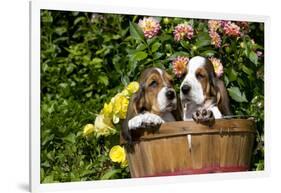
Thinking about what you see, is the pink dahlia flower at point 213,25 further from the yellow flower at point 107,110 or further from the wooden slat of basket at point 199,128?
the yellow flower at point 107,110

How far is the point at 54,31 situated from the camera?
11.3ft

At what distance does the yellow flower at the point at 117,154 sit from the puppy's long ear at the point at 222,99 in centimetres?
70

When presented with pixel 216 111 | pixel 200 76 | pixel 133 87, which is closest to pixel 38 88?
pixel 133 87

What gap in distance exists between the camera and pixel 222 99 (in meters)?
3.88

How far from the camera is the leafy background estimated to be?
11.3 feet

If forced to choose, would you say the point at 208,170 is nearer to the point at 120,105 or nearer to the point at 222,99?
the point at 222,99

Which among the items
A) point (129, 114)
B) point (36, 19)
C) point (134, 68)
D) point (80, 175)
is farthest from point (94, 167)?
point (36, 19)

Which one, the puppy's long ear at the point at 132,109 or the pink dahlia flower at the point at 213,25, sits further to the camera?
the pink dahlia flower at the point at 213,25

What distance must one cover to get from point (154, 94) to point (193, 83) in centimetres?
27

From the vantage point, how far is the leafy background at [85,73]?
3.44m

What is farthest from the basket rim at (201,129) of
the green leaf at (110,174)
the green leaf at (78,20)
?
the green leaf at (78,20)

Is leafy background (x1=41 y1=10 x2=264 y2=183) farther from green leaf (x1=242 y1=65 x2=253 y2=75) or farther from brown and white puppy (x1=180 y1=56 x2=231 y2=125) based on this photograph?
green leaf (x1=242 y1=65 x2=253 y2=75)

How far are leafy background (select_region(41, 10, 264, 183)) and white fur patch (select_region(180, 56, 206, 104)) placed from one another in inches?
2.2

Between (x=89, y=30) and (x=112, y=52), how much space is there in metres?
0.19
